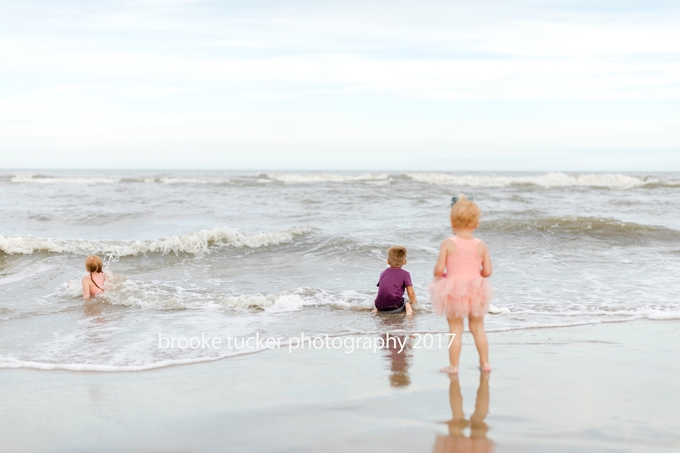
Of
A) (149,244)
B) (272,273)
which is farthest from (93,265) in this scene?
(149,244)

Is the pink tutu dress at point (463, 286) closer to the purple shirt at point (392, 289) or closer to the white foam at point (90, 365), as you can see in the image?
the white foam at point (90, 365)

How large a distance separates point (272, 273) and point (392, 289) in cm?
355

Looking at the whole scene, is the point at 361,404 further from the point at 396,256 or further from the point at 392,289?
the point at 396,256

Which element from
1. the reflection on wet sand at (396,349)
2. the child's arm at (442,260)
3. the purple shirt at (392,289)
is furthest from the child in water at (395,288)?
the child's arm at (442,260)

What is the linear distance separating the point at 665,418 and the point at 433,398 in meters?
1.36

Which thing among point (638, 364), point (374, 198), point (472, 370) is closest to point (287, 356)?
point (472, 370)

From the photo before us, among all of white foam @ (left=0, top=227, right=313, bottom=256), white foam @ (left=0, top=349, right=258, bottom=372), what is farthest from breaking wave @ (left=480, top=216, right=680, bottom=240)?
white foam @ (left=0, top=349, right=258, bottom=372)

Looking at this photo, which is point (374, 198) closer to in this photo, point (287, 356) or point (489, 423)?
point (287, 356)

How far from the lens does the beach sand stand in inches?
138

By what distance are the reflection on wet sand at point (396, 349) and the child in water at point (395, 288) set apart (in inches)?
6.1

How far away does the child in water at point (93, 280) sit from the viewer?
8328 mm

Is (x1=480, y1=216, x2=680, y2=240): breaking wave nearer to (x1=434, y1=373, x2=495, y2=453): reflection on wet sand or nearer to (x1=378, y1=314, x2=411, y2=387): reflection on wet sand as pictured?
(x1=378, y1=314, x2=411, y2=387): reflection on wet sand

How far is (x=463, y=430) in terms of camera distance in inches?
142

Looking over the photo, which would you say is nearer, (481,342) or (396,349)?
(481,342)
